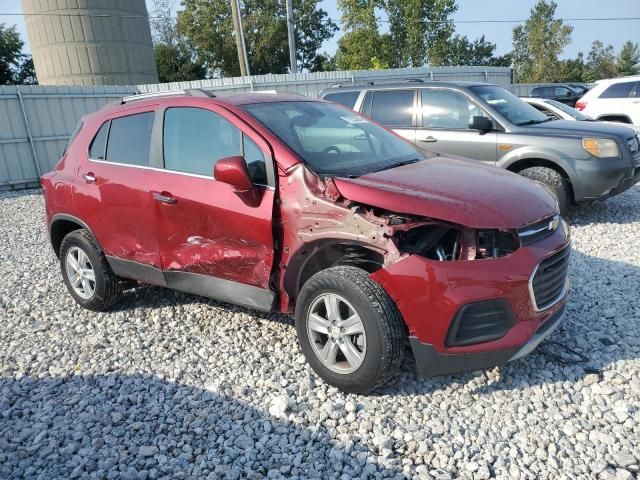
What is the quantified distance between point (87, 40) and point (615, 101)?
70.9 feet

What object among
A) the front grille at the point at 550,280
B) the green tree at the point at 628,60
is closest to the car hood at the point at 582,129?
the front grille at the point at 550,280

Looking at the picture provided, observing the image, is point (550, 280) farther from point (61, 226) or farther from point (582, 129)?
point (582, 129)

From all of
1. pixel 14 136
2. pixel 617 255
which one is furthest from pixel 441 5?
pixel 617 255

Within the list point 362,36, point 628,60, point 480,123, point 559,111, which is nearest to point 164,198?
point 480,123

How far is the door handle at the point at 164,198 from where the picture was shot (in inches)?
145

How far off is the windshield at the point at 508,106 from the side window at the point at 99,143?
493 cm

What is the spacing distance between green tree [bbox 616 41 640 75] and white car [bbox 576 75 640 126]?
51679 millimetres

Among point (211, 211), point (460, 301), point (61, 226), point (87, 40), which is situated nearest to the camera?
point (460, 301)

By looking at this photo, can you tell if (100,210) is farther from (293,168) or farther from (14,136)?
(14,136)

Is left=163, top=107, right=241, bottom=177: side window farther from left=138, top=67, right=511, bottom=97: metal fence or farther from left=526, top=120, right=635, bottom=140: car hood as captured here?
left=138, top=67, right=511, bottom=97: metal fence

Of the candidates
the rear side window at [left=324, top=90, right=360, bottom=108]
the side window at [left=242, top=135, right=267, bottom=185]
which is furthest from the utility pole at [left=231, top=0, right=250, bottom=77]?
the side window at [left=242, top=135, right=267, bottom=185]

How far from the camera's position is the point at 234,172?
10.3 ft

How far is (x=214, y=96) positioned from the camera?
12.8 feet

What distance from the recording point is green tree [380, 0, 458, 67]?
1198 inches
